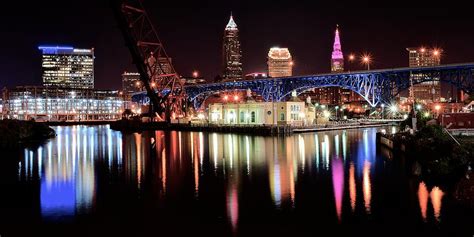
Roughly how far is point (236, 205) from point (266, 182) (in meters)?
4.03

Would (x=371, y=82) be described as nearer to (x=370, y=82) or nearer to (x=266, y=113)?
(x=370, y=82)

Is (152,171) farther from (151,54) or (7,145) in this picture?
(151,54)

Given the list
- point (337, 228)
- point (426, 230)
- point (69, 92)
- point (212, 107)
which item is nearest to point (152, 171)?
point (337, 228)

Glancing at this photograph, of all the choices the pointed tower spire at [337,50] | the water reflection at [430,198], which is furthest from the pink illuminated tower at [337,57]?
the water reflection at [430,198]

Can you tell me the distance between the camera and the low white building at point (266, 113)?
51969mm

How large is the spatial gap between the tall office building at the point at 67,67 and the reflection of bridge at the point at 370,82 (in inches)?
3068

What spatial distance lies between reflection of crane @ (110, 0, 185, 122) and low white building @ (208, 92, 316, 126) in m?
6.33

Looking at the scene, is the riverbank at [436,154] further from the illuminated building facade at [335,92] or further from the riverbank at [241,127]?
the illuminated building facade at [335,92]

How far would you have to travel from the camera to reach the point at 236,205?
15.6 m

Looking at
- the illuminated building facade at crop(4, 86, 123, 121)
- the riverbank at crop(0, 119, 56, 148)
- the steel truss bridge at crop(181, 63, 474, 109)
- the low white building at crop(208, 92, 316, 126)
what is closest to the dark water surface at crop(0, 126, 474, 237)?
the riverbank at crop(0, 119, 56, 148)

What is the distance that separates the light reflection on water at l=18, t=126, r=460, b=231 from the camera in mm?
16078

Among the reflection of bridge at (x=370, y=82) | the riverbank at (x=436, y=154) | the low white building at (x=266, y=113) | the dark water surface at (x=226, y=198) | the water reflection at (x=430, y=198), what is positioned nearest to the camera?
the dark water surface at (x=226, y=198)

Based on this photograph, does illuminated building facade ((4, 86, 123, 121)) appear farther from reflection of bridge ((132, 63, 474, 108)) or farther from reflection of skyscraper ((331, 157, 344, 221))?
reflection of skyscraper ((331, 157, 344, 221))

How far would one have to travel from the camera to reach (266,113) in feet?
172
